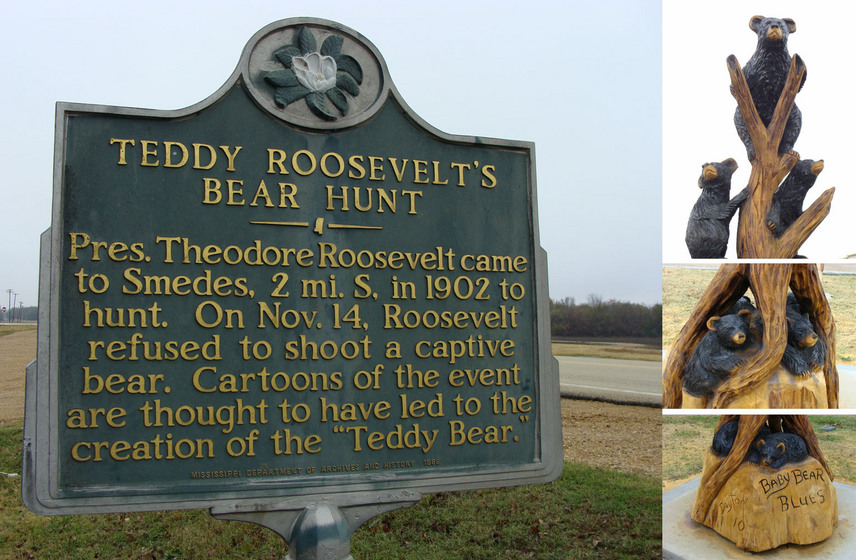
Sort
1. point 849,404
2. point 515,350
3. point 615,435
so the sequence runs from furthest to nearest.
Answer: point 615,435
point 849,404
point 515,350

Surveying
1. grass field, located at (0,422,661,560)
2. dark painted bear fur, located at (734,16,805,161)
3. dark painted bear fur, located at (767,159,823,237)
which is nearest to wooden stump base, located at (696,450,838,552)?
grass field, located at (0,422,661,560)

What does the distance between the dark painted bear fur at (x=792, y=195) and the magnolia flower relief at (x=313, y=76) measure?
11.5 feet

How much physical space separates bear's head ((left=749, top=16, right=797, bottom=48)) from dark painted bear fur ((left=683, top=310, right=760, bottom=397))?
1.98m

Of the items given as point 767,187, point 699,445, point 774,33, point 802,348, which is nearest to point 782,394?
point 802,348

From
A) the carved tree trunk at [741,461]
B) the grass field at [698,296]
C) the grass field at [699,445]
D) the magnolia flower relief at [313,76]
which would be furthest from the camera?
the grass field at [699,445]

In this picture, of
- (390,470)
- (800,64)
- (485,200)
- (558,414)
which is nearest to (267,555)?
(390,470)

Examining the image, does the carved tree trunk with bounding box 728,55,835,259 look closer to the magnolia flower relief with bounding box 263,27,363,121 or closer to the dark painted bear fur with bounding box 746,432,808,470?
the dark painted bear fur with bounding box 746,432,808,470

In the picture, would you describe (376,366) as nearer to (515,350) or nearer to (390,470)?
(390,470)

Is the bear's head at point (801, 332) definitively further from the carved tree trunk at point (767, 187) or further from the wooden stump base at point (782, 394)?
the carved tree trunk at point (767, 187)

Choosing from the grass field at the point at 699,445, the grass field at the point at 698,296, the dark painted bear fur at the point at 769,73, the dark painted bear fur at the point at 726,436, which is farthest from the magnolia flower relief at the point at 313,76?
the grass field at the point at 699,445

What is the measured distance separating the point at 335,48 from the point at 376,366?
Result: 1458mm

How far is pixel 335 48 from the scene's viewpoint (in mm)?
3018

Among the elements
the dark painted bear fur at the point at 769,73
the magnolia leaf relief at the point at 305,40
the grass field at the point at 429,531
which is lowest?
the grass field at the point at 429,531

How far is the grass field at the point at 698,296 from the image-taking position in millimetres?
6465
